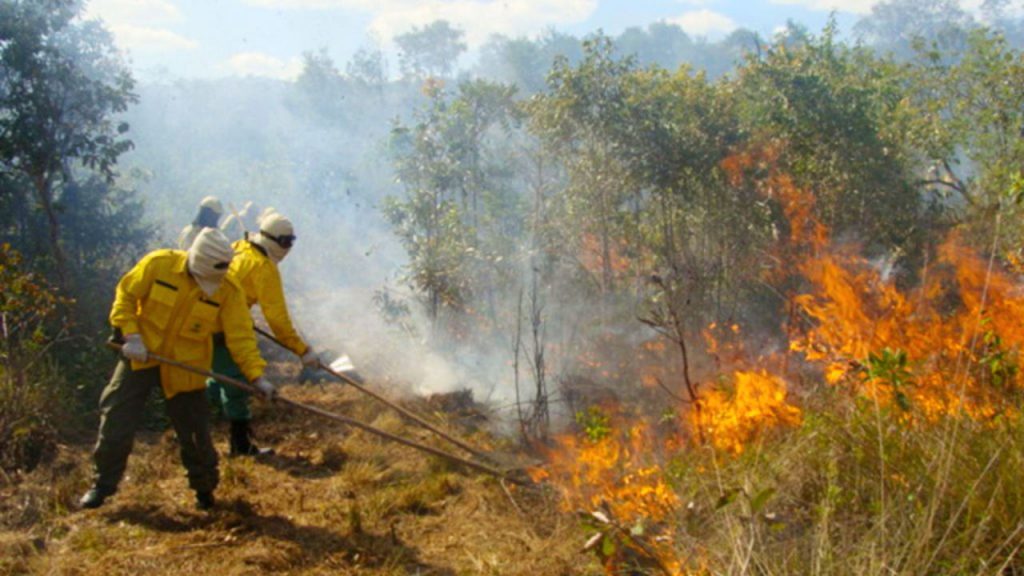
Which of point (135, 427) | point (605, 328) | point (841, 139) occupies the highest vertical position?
point (841, 139)

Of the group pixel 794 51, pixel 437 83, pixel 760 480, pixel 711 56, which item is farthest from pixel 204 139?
pixel 711 56

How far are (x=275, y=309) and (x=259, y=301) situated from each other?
0.15 m

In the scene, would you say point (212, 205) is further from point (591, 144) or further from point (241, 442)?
→ point (591, 144)

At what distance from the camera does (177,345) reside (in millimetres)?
4316

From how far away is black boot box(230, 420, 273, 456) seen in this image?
5654 mm

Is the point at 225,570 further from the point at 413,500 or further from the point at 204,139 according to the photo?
the point at 204,139

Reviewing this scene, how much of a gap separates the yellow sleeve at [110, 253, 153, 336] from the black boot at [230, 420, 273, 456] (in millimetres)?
1662

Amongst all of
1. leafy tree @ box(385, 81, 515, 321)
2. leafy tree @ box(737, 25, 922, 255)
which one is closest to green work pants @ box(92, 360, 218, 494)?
leafy tree @ box(385, 81, 515, 321)

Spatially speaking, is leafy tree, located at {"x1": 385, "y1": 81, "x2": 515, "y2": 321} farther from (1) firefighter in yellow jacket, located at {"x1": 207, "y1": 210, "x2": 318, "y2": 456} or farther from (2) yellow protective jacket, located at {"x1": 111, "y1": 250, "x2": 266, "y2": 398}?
(2) yellow protective jacket, located at {"x1": 111, "y1": 250, "x2": 266, "y2": 398}

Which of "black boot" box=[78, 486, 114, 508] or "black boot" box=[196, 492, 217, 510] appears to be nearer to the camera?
"black boot" box=[78, 486, 114, 508]

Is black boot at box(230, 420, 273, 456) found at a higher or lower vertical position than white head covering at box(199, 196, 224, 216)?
lower

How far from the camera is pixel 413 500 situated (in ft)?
16.0

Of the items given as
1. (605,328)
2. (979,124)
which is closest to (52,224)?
(605,328)

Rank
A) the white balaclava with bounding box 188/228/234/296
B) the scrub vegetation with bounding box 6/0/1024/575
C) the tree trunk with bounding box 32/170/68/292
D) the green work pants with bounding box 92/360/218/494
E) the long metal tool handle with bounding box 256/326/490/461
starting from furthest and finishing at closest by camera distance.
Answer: the tree trunk with bounding box 32/170/68/292
the long metal tool handle with bounding box 256/326/490/461
the green work pants with bounding box 92/360/218/494
the white balaclava with bounding box 188/228/234/296
the scrub vegetation with bounding box 6/0/1024/575
